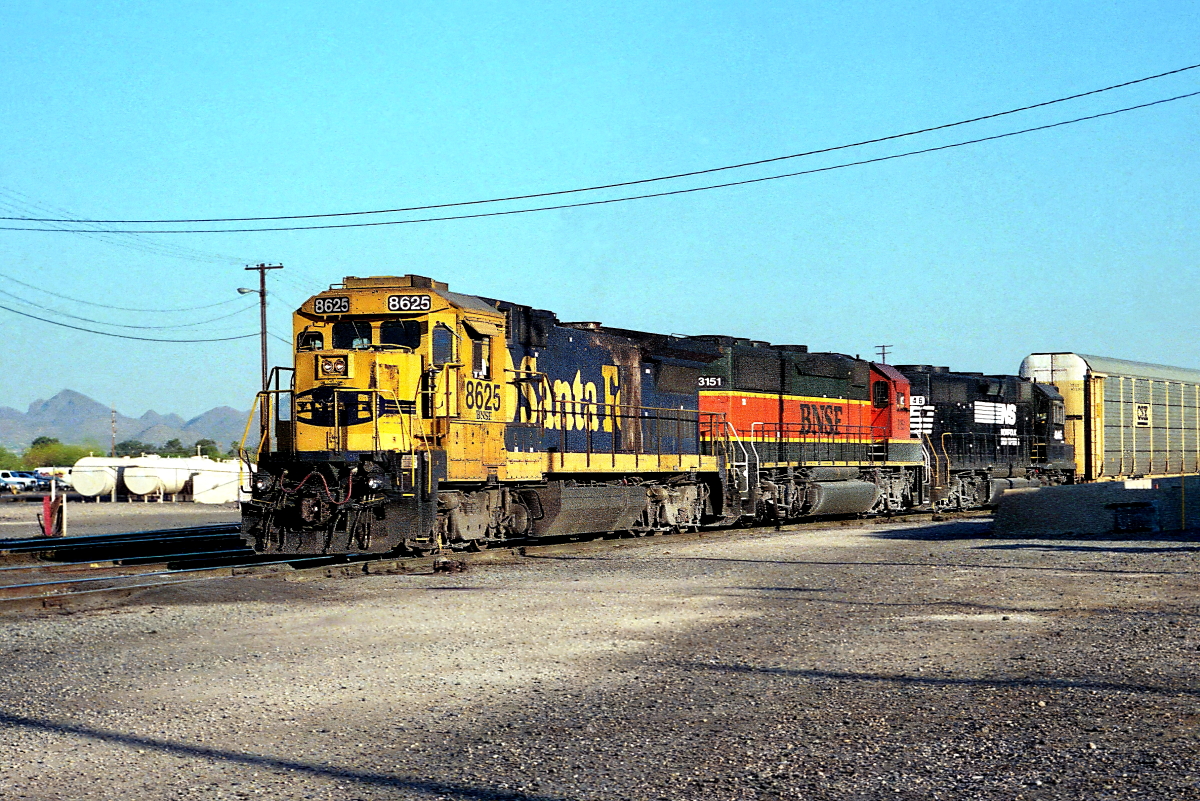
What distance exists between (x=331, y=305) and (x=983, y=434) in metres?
20.2

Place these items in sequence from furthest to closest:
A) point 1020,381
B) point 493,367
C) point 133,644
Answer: point 1020,381 < point 493,367 < point 133,644

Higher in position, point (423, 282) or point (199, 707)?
point (423, 282)

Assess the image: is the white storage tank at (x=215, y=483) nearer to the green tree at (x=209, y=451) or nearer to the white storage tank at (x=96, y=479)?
the white storage tank at (x=96, y=479)

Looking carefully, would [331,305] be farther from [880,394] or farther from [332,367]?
[880,394]

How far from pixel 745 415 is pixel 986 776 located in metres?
17.3

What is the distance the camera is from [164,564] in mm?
14547

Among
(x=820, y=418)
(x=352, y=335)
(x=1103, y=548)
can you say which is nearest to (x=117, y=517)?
(x=820, y=418)

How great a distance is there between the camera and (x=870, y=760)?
18.3ft

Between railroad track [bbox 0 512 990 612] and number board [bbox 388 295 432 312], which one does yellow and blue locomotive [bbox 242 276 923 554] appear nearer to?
number board [bbox 388 295 432 312]

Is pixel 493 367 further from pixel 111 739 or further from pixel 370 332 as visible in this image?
pixel 111 739

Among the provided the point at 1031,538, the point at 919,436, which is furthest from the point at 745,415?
the point at 919,436

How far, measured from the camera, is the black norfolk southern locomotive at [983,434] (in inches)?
1123

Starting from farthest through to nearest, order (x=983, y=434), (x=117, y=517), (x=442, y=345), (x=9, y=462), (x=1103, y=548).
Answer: (x=9, y=462)
(x=117, y=517)
(x=983, y=434)
(x=1103, y=548)
(x=442, y=345)

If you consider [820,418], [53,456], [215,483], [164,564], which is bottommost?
[164,564]
